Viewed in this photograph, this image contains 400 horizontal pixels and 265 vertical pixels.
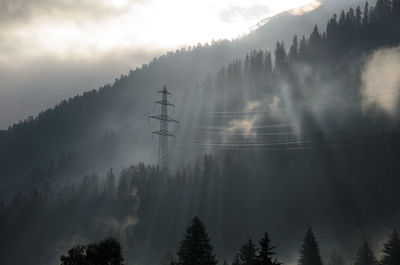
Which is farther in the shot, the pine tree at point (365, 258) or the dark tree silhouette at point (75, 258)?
the pine tree at point (365, 258)

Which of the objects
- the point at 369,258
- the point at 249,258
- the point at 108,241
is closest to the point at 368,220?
the point at 369,258

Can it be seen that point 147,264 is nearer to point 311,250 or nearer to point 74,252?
point 311,250

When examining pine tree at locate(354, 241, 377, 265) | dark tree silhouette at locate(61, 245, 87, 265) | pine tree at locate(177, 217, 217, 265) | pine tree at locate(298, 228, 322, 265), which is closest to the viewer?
dark tree silhouette at locate(61, 245, 87, 265)

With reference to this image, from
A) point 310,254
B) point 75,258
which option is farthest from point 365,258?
point 75,258

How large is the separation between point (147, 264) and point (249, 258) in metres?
141

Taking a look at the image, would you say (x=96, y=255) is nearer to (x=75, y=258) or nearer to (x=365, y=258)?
(x=75, y=258)

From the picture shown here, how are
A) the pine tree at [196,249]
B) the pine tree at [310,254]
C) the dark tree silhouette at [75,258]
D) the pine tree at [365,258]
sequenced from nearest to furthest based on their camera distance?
the dark tree silhouette at [75,258], the pine tree at [196,249], the pine tree at [310,254], the pine tree at [365,258]

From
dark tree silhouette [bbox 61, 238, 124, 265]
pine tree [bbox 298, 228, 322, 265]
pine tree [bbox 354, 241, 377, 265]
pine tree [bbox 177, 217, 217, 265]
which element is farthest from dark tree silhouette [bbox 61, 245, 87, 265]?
pine tree [bbox 354, 241, 377, 265]

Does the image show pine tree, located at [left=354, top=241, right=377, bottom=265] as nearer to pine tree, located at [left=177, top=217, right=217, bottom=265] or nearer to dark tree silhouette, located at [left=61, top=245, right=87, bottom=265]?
pine tree, located at [left=177, top=217, right=217, bottom=265]

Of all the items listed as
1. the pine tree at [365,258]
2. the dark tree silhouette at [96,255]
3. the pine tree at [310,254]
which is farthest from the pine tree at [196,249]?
the pine tree at [365,258]

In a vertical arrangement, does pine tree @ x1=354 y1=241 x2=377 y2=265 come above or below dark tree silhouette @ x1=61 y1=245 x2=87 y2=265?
below

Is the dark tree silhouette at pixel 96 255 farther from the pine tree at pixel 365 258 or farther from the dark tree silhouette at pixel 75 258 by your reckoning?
the pine tree at pixel 365 258

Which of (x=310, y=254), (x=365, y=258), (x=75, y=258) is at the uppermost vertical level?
(x=75, y=258)

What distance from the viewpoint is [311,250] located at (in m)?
88.6
